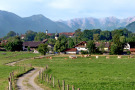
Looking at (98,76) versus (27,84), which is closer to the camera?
(27,84)

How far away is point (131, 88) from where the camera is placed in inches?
1022

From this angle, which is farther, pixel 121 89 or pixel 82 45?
pixel 82 45

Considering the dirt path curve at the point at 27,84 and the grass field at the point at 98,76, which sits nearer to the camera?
the dirt path curve at the point at 27,84

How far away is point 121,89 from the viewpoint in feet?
83.2

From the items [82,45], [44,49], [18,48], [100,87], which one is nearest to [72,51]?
[82,45]

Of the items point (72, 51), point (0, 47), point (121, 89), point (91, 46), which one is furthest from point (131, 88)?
point (0, 47)

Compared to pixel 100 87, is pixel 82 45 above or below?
above

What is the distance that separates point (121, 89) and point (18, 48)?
420 feet

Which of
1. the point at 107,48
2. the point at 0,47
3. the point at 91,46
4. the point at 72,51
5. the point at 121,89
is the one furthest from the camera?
the point at 0,47

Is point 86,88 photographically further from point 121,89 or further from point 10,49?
point 10,49

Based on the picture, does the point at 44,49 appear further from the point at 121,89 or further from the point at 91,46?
the point at 121,89

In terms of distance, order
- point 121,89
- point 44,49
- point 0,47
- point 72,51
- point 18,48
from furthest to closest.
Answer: point 0,47, point 18,48, point 72,51, point 44,49, point 121,89

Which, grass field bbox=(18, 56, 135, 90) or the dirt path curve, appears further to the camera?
grass field bbox=(18, 56, 135, 90)

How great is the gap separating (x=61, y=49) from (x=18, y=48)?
38071mm
